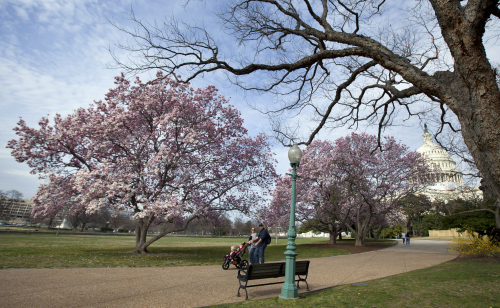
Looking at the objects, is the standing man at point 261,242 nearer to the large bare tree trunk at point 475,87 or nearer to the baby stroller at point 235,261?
the baby stroller at point 235,261

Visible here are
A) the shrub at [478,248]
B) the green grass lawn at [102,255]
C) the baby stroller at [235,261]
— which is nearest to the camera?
the green grass lawn at [102,255]

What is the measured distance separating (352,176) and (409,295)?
1713cm

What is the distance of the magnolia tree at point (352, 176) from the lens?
74.9 feet

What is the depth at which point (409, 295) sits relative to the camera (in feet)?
19.8

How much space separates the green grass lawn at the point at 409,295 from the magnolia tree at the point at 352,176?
49.0 feet

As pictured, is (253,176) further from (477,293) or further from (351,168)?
(477,293)

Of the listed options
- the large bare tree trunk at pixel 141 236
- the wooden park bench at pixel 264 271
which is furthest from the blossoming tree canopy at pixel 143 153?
the wooden park bench at pixel 264 271

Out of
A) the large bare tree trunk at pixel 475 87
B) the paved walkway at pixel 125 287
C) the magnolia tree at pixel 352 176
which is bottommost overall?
the paved walkway at pixel 125 287

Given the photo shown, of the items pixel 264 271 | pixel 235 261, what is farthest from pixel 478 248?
pixel 264 271

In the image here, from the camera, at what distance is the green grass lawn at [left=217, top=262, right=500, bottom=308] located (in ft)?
17.5

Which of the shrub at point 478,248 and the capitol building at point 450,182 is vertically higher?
the capitol building at point 450,182

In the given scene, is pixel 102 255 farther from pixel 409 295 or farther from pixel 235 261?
pixel 409 295

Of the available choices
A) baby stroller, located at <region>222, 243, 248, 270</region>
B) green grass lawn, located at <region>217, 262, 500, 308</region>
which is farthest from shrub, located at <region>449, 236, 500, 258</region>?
baby stroller, located at <region>222, 243, 248, 270</region>

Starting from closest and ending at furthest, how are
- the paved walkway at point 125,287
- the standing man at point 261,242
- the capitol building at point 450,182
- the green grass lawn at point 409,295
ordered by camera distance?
1. the green grass lawn at point 409,295
2. the paved walkway at point 125,287
3. the standing man at point 261,242
4. the capitol building at point 450,182
